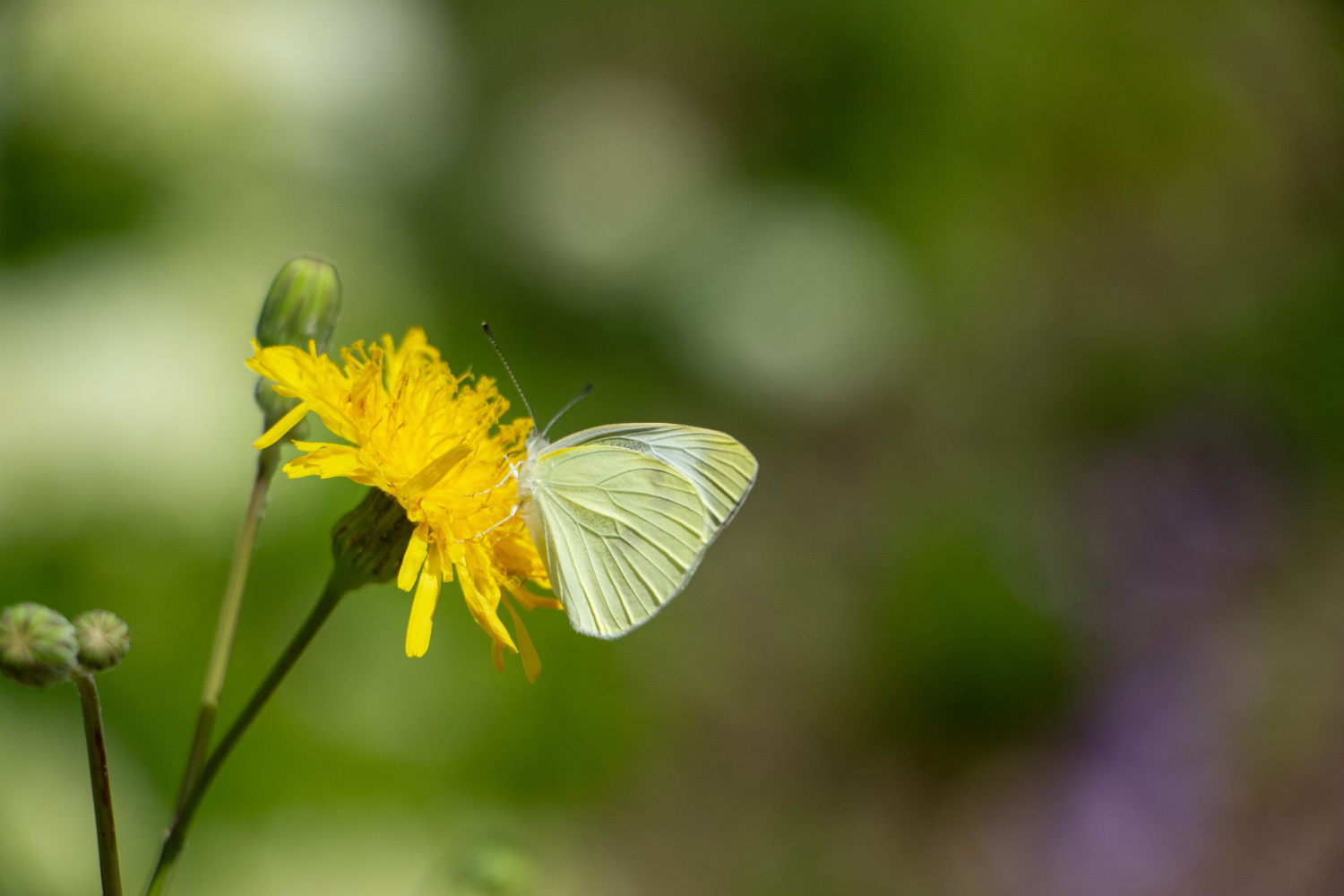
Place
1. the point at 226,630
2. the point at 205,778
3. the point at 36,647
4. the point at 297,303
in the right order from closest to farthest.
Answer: the point at 36,647, the point at 205,778, the point at 226,630, the point at 297,303

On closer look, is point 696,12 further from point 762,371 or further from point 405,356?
point 405,356

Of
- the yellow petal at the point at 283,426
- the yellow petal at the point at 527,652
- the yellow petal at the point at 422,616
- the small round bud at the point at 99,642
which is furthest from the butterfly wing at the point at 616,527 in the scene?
the small round bud at the point at 99,642

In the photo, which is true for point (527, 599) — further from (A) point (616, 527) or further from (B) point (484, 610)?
(A) point (616, 527)

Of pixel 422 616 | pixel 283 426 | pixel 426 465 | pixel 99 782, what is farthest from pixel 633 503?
pixel 99 782

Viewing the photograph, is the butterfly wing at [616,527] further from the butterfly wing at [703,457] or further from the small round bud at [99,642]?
the small round bud at [99,642]

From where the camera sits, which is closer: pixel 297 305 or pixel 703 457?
pixel 297 305

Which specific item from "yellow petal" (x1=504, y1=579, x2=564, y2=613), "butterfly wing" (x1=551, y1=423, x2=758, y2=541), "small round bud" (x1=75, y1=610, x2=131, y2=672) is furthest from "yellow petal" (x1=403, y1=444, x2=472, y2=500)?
"small round bud" (x1=75, y1=610, x2=131, y2=672)

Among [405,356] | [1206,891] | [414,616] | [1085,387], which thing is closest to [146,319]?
[405,356]
